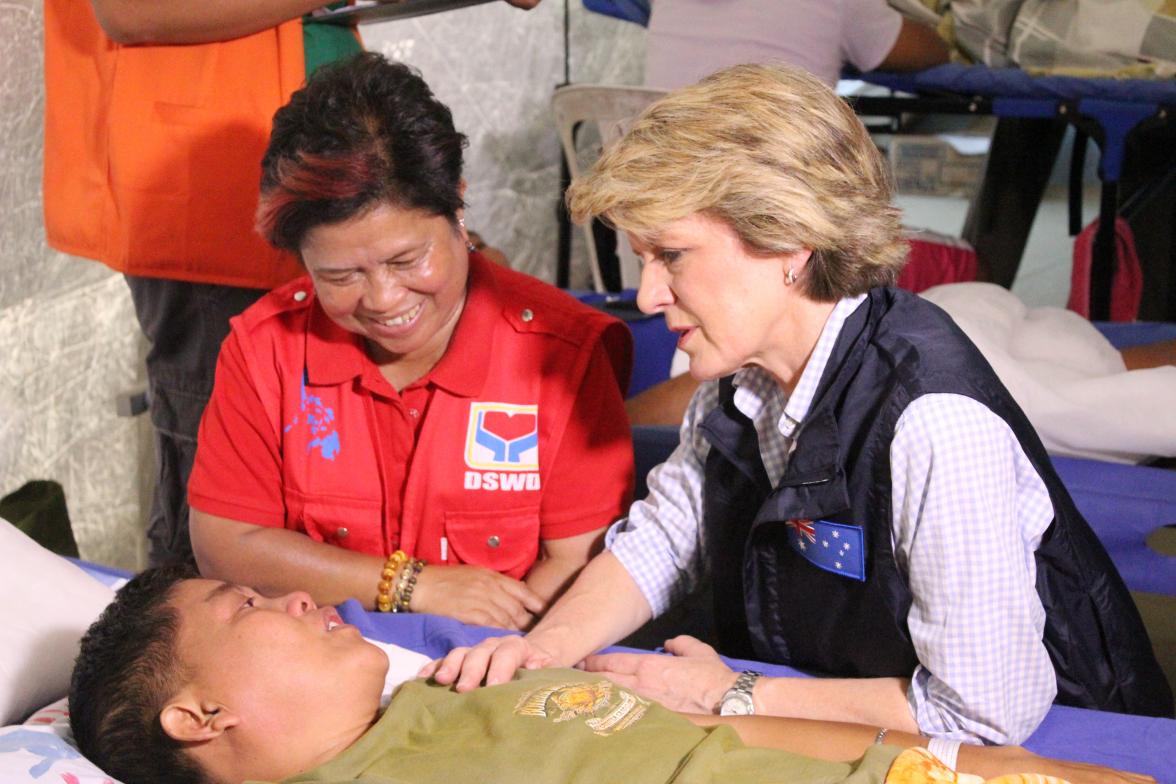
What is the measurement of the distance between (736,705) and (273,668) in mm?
581

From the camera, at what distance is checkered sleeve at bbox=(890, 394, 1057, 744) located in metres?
1.41

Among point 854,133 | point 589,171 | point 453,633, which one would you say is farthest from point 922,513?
point 453,633

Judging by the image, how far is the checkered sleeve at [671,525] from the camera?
187 centimetres

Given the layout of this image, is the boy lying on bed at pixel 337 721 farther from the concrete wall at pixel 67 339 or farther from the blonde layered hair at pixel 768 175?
the concrete wall at pixel 67 339

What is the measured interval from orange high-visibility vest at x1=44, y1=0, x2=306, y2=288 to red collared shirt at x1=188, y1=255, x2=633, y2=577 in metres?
0.22

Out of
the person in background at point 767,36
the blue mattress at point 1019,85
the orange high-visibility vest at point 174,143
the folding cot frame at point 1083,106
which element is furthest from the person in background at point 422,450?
the blue mattress at point 1019,85

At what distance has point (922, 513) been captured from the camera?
144 cm

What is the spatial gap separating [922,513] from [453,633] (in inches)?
28.3

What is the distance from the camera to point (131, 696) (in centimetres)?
154

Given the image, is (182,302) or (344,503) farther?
(182,302)

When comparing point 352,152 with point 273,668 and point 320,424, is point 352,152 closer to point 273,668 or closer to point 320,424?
point 320,424

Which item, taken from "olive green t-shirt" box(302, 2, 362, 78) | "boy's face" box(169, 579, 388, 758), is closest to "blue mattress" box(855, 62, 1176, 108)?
"olive green t-shirt" box(302, 2, 362, 78)

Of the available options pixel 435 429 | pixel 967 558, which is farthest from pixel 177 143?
pixel 967 558

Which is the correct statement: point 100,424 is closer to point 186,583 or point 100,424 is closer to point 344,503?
point 344,503
